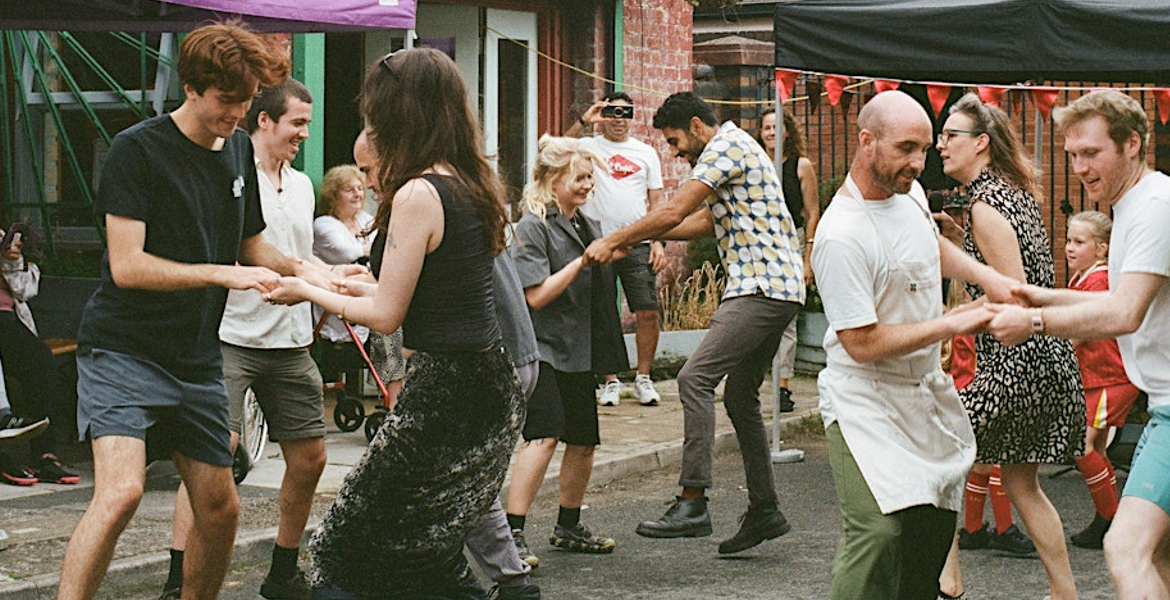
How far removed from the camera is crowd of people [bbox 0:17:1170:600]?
4.86m

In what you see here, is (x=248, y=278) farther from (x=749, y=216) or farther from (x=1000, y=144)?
(x=749, y=216)

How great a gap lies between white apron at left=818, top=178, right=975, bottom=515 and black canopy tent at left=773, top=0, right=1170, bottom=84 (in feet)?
16.1

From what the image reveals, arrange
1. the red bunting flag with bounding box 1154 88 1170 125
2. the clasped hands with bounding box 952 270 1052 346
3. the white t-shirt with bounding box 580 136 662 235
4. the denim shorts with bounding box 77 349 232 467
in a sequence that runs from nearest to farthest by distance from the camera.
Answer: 1. the clasped hands with bounding box 952 270 1052 346
2. the denim shorts with bounding box 77 349 232 467
3. the red bunting flag with bounding box 1154 88 1170 125
4. the white t-shirt with bounding box 580 136 662 235

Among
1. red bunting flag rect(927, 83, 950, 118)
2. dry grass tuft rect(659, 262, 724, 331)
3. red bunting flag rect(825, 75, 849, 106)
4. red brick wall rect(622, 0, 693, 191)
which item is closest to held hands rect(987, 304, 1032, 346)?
red bunting flag rect(825, 75, 849, 106)

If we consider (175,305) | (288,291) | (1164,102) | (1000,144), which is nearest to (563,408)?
(1000,144)

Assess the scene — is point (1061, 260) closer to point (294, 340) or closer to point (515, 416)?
point (294, 340)

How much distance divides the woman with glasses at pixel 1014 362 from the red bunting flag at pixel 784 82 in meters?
3.29

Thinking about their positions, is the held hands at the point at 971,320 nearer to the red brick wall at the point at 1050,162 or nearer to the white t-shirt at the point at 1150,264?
the white t-shirt at the point at 1150,264

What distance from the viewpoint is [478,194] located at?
16.1 ft

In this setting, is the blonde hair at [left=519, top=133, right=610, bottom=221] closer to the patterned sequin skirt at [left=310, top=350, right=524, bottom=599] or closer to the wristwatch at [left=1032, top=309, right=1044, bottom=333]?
the patterned sequin skirt at [left=310, top=350, right=524, bottom=599]

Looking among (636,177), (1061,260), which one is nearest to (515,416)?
(636,177)

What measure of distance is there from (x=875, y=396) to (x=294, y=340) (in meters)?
2.70

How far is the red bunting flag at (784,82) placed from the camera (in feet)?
33.4

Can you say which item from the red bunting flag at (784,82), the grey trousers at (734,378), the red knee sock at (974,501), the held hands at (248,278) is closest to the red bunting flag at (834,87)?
the red bunting flag at (784,82)
